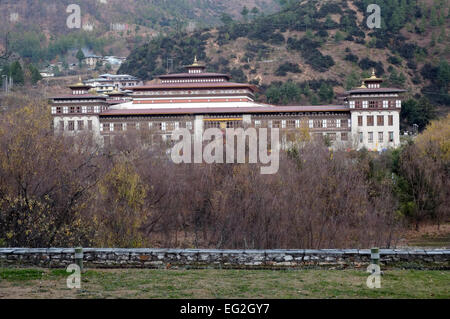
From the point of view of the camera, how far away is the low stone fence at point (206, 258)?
14.8 metres

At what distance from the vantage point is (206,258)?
15.1 meters

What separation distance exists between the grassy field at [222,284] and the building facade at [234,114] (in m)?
34.3

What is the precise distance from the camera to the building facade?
2035 inches

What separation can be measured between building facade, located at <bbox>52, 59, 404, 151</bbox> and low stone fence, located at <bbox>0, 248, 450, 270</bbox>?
3305 cm

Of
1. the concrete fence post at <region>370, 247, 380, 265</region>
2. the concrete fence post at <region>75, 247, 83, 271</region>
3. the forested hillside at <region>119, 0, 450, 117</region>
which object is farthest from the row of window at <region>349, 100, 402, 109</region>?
the concrete fence post at <region>75, 247, 83, 271</region>

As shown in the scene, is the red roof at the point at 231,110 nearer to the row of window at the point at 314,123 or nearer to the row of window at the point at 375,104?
the row of window at the point at 375,104

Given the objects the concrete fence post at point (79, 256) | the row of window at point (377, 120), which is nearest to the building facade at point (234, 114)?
the row of window at point (377, 120)

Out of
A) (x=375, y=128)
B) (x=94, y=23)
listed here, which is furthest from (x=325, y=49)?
(x=94, y=23)

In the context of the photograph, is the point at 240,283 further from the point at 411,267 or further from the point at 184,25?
the point at 184,25

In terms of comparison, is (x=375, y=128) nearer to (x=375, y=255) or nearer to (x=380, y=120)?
(x=380, y=120)

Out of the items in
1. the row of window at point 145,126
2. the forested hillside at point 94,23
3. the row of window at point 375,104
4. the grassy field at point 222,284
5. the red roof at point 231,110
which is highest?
the forested hillside at point 94,23

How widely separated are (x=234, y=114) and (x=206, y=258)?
127 ft
